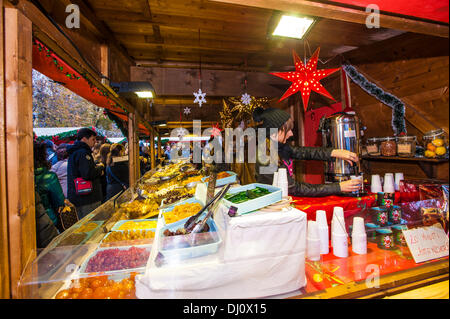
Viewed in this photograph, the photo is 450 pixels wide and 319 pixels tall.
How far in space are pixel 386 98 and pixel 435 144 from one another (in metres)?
1.27

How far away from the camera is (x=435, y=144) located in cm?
238

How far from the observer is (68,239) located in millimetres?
1515

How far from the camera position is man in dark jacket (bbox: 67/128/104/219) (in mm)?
3447

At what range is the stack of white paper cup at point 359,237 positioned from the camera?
1621 mm

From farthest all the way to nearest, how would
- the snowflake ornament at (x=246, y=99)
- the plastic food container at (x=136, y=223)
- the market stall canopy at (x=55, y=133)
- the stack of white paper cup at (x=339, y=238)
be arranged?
the snowflake ornament at (x=246, y=99) < the market stall canopy at (x=55, y=133) < the plastic food container at (x=136, y=223) < the stack of white paper cup at (x=339, y=238)

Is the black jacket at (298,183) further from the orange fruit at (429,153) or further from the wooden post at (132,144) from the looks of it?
the wooden post at (132,144)

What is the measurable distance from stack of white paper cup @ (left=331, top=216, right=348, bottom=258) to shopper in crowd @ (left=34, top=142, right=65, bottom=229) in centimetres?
323

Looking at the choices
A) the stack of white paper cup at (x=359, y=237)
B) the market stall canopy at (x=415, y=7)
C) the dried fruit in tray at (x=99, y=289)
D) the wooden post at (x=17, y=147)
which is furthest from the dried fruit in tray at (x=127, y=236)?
the market stall canopy at (x=415, y=7)

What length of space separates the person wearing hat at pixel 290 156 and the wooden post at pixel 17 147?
6.62 feet

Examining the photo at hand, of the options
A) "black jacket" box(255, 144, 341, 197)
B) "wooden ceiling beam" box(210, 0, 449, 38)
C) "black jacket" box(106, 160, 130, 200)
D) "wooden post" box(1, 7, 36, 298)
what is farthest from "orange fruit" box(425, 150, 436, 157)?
"black jacket" box(106, 160, 130, 200)
